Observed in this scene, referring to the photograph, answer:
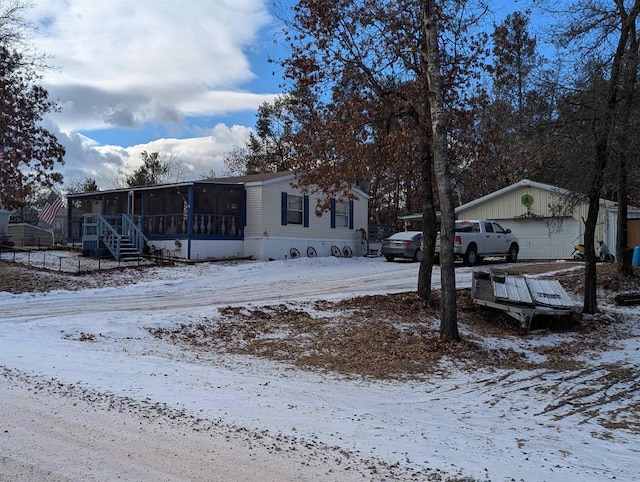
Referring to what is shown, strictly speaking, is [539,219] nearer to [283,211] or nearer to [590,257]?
[283,211]

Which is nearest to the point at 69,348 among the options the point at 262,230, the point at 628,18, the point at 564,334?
the point at 564,334

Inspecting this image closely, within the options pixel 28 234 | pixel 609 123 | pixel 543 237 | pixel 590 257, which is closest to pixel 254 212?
pixel 543 237

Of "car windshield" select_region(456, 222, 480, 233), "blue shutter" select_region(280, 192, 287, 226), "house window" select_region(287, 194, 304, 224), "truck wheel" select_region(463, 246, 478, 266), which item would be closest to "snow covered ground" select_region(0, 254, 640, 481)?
"truck wheel" select_region(463, 246, 478, 266)

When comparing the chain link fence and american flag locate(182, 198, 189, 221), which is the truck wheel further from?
the chain link fence

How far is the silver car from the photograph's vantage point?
78.9ft

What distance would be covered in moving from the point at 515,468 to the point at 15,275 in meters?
16.0

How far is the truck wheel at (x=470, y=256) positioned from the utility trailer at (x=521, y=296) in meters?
8.56

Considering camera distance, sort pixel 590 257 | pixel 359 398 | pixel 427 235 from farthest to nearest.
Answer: pixel 590 257 < pixel 427 235 < pixel 359 398

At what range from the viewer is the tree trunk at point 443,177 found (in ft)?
32.5

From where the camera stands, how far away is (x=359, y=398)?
A: 262 inches

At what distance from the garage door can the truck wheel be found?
15.6ft

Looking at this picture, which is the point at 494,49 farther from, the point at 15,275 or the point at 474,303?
the point at 15,275

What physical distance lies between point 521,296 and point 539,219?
49.9 feet

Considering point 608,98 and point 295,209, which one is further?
point 295,209
